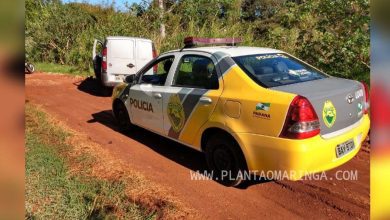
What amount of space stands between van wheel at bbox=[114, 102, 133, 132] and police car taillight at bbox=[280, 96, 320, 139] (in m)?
3.75

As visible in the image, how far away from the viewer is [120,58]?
36.3 ft

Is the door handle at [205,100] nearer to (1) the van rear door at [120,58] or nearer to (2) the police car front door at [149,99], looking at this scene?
(2) the police car front door at [149,99]

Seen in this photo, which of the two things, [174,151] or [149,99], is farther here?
[174,151]

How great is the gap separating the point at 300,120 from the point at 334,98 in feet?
1.69

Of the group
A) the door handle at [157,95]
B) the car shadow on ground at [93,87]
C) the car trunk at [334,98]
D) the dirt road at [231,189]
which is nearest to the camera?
the car trunk at [334,98]

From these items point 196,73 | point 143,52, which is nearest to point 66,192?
point 196,73

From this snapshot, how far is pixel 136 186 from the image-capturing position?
4.58m

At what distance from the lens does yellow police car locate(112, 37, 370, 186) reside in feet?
Result: 12.0

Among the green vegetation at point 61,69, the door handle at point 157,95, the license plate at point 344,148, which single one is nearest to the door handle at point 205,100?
the door handle at point 157,95

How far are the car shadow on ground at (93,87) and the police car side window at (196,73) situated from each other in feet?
21.7

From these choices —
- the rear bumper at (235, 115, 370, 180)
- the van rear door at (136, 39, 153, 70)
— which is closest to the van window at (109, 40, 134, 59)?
the van rear door at (136, 39, 153, 70)

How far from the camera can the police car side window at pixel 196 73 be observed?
4.70 meters

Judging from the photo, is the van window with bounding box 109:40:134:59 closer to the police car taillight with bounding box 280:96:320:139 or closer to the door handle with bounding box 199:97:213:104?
the door handle with bounding box 199:97:213:104

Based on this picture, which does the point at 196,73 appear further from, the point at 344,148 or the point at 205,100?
the point at 344,148
